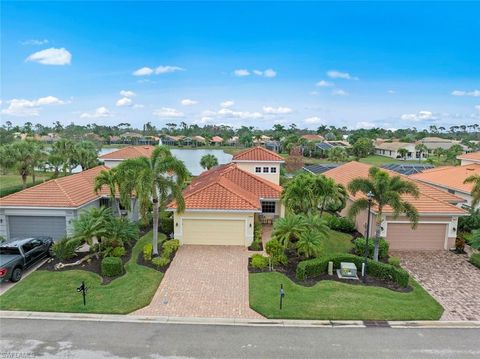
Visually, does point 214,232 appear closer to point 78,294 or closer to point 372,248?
point 78,294

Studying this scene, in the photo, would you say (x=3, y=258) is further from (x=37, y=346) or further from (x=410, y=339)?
(x=410, y=339)

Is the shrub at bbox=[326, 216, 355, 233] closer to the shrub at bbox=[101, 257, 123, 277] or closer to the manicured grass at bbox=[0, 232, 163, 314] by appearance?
the manicured grass at bbox=[0, 232, 163, 314]

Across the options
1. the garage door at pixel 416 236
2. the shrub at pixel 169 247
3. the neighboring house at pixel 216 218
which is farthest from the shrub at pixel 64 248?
the garage door at pixel 416 236

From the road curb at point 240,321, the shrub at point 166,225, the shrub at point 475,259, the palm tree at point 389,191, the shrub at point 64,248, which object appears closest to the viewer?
the road curb at point 240,321

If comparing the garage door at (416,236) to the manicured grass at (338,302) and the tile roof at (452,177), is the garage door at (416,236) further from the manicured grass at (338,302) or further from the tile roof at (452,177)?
the tile roof at (452,177)

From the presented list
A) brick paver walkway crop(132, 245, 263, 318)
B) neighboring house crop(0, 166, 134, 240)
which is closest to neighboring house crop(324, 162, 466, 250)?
brick paver walkway crop(132, 245, 263, 318)

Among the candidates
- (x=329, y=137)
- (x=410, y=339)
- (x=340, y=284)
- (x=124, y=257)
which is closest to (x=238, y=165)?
(x=124, y=257)
